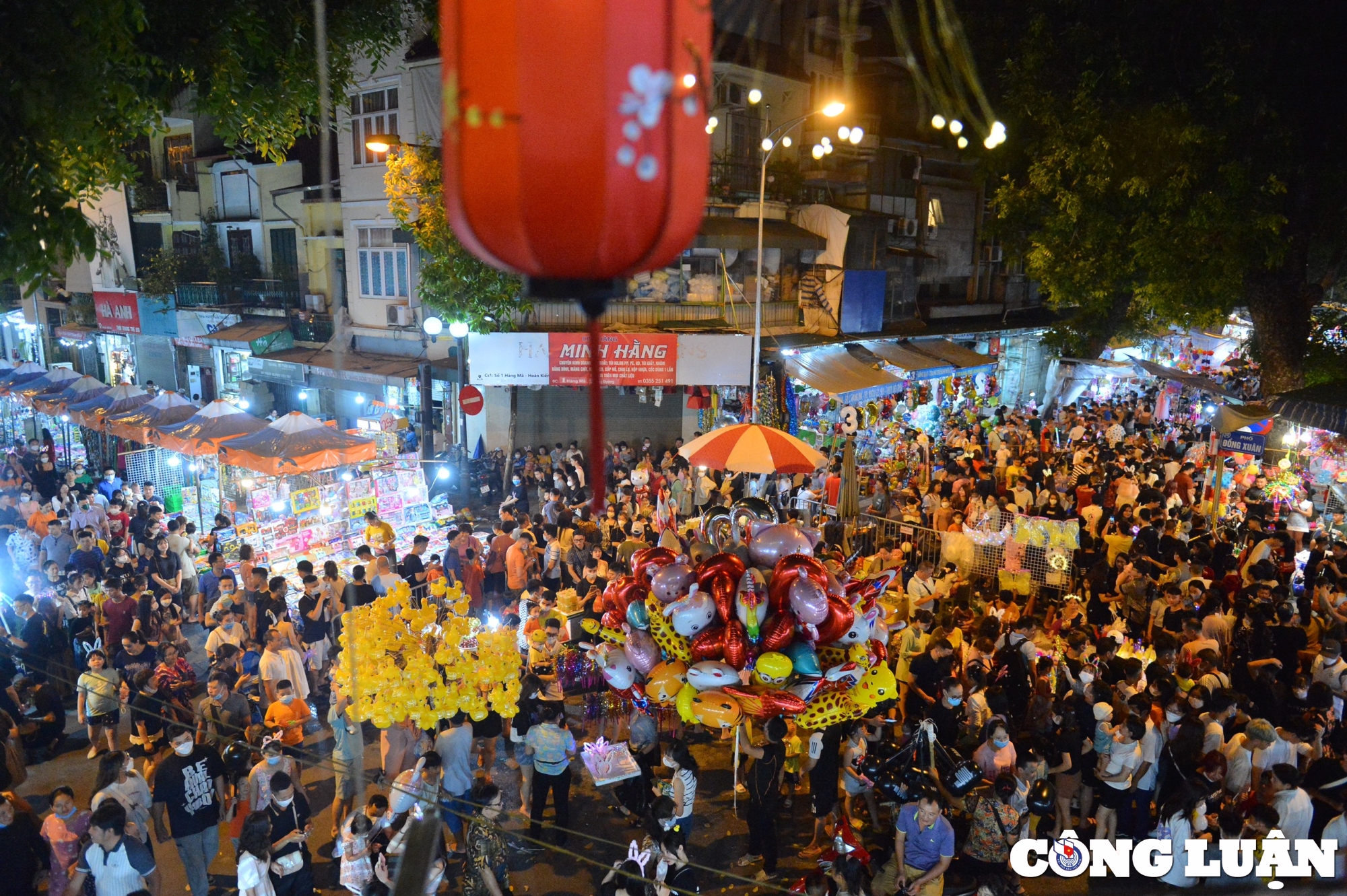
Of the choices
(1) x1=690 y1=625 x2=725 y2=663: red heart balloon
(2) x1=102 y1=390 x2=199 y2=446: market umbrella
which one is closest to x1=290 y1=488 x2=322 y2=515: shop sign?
(2) x1=102 y1=390 x2=199 y2=446: market umbrella

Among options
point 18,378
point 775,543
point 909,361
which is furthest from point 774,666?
point 18,378

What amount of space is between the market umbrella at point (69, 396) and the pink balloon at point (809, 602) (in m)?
16.8

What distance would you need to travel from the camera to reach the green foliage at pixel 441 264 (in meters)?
15.5

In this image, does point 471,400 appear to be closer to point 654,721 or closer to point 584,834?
point 654,721

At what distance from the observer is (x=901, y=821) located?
19.1 feet

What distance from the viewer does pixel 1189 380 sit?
1877cm

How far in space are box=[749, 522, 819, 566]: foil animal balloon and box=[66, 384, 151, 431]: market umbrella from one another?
14033mm

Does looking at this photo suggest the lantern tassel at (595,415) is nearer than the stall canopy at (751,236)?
Yes

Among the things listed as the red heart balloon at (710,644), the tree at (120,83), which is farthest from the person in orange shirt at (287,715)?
the red heart balloon at (710,644)

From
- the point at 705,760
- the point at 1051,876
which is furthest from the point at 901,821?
the point at 705,760

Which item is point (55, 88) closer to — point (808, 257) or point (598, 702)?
point (598, 702)

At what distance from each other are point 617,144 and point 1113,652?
8084mm

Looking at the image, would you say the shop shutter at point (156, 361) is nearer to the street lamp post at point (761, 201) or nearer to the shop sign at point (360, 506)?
the shop sign at point (360, 506)

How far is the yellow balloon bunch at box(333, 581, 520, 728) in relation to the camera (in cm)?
606
